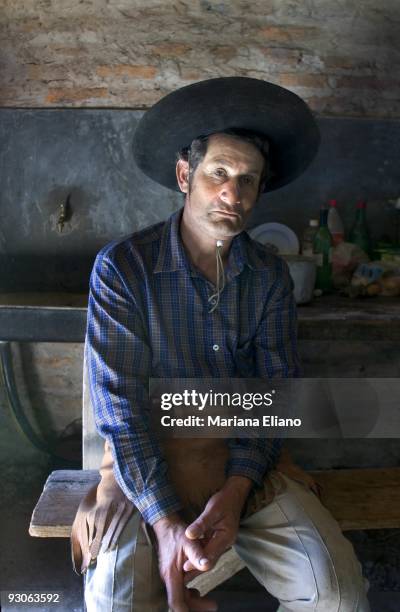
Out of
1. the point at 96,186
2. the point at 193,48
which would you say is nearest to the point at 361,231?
the point at 193,48

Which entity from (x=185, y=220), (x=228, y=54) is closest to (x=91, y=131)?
(x=228, y=54)

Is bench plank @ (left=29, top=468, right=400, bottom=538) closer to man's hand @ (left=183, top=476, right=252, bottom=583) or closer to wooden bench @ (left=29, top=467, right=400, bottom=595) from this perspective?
wooden bench @ (left=29, top=467, right=400, bottom=595)

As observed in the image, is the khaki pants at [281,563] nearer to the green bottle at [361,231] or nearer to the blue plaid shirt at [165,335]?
the blue plaid shirt at [165,335]

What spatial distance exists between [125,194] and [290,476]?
157 centimetres

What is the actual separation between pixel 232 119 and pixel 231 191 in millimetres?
188

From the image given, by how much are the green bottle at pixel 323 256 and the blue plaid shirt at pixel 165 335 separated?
994 millimetres

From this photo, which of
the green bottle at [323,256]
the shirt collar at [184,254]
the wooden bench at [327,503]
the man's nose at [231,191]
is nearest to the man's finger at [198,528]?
the wooden bench at [327,503]

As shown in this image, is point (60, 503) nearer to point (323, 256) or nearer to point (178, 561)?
point (178, 561)

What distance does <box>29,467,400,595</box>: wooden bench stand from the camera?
4.65 ft

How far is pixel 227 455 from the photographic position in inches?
53.9

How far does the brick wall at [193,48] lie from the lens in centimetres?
243

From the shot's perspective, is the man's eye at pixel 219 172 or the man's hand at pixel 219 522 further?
the man's eye at pixel 219 172

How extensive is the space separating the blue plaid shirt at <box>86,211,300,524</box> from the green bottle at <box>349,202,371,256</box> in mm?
1155

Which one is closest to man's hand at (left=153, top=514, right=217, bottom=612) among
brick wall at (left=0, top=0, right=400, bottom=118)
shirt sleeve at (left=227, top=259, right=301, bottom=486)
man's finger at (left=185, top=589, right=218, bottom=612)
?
man's finger at (left=185, top=589, right=218, bottom=612)
